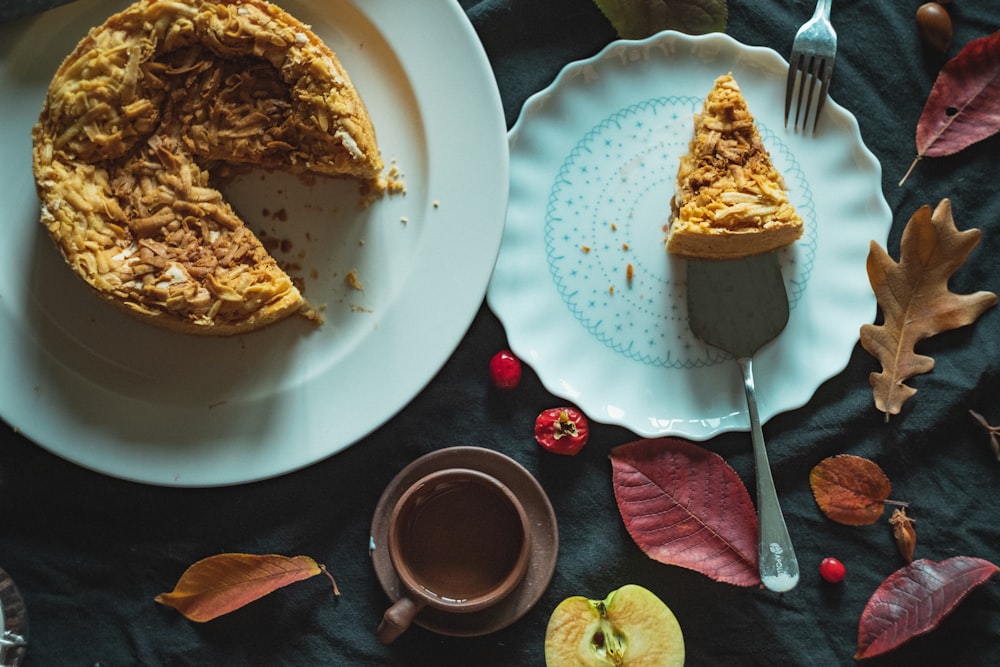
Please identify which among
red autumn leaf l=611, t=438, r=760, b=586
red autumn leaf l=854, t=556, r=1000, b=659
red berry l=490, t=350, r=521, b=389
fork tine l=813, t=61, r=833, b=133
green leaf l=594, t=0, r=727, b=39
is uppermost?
green leaf l=594, t=0, r=727, b=39

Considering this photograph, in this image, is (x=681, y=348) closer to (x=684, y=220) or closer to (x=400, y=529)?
(x=684, y=220)

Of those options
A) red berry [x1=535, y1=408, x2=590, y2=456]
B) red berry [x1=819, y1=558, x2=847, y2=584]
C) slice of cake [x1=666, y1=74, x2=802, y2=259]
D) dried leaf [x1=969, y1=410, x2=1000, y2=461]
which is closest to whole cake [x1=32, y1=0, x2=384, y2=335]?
red berry [x1=535, y1=408, x2=590, y2=456]

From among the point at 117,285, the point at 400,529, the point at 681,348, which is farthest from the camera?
the point at 681,348

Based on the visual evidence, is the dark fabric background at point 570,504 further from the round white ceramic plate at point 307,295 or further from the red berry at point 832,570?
the round white ceramic plate at point 307,295

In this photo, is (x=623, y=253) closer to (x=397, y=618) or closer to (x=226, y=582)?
(x=397, y=618)

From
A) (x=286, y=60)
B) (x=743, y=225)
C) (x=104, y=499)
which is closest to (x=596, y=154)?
(x=743, y=225)

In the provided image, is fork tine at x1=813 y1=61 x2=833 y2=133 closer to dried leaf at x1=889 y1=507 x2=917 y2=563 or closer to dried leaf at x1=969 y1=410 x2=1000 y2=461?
dried leaf at x1=969 y1=410 x2=1000 y2=461
